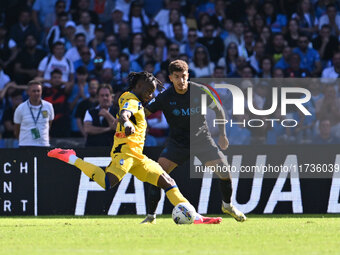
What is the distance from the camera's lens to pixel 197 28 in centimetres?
1889

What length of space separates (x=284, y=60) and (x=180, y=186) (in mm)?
5501

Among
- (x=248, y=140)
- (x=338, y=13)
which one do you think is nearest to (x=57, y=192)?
(x=248, y=140)

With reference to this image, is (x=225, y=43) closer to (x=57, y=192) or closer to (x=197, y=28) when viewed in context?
(x=197, y=28)

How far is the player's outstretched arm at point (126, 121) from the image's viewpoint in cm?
933

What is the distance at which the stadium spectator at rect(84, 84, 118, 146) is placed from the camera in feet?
46.6

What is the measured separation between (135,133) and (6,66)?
824 cm

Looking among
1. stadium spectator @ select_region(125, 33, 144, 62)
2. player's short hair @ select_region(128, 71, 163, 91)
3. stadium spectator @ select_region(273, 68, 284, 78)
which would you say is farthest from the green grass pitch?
stadium spectator @ select_region(125, 33, 144, 62)

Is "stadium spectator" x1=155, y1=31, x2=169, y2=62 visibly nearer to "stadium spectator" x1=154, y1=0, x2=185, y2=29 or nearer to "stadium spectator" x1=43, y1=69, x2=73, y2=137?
"stadium spectator" x1=154, y1=0, x2=185, y2=29

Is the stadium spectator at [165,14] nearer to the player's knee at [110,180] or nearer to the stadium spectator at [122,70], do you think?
the stadium spectator at [122,70]

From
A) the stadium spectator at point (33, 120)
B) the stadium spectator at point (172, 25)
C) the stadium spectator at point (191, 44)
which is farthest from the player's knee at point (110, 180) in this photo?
the stadium spectator at point (172, 25)

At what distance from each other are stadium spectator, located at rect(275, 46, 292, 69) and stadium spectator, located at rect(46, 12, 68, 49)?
16.5ft

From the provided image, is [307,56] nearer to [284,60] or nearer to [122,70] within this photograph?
[284,60]

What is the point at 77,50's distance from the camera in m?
17.6

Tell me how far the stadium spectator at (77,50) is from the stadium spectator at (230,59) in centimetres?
293
